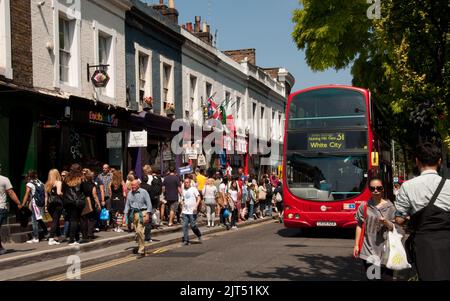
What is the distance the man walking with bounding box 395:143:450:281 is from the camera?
15.9ft

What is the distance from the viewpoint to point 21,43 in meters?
15.8

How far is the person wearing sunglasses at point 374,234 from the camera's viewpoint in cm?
679

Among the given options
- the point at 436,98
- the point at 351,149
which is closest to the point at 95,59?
the point at 351,149

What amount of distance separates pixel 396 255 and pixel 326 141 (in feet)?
33.9

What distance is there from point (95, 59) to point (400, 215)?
16.5 meters

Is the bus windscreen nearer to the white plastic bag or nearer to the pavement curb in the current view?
the pavement curb

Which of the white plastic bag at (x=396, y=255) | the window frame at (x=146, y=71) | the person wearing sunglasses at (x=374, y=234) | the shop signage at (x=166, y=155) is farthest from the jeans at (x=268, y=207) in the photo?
the white plastic bag at (x=396, y=255)

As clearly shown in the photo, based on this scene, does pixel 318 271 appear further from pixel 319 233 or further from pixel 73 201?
pixel 319 233

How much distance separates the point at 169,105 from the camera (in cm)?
2567

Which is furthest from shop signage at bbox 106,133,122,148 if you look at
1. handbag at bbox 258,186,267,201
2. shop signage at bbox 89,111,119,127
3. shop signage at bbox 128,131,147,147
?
handbag at bbox 258,186,267,201

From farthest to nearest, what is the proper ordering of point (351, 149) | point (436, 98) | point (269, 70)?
point (269, 70) → point (351, 149) → point (436, 98)

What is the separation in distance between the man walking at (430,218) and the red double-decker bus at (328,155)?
37.2 ft

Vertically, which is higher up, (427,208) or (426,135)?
(426,135)
